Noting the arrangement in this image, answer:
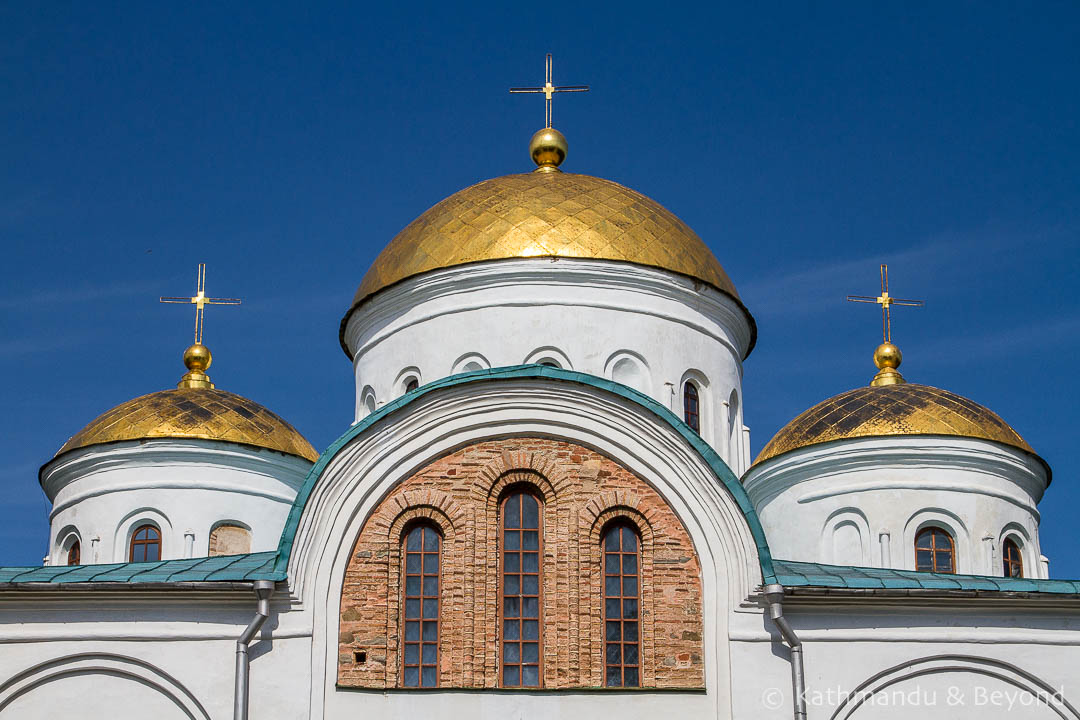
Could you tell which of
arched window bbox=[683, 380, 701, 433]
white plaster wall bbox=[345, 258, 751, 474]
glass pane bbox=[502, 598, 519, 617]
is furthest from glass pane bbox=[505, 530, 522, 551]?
arched window bbox=[683, 380, 701, 433]

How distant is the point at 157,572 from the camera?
1375cm

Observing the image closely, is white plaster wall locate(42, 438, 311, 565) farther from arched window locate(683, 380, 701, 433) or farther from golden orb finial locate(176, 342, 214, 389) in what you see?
arched window locate(683, 380, 701, 433)

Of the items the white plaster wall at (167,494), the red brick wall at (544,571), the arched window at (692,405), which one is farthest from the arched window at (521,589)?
the white plaster wall at (167,494)

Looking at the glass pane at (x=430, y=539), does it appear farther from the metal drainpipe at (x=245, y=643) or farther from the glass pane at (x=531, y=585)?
the metal drainpipe at (x=245, y=643)

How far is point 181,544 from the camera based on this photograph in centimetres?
1948

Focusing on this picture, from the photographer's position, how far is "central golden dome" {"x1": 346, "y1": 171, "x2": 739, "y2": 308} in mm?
18250

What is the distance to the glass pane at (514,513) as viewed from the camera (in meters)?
14.0

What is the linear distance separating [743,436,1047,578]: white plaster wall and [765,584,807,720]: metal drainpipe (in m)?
5.85

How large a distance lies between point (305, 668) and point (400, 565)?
120cm

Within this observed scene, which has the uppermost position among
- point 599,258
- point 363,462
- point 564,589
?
point 599,258

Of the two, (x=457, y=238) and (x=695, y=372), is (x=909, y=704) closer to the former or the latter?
(x=695, y=372)

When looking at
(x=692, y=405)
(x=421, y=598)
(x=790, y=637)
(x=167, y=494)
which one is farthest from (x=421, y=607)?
(x=167, y=494)

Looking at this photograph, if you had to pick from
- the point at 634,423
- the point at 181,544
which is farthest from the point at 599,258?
the point at 181,544

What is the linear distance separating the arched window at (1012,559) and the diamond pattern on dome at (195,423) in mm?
8557
